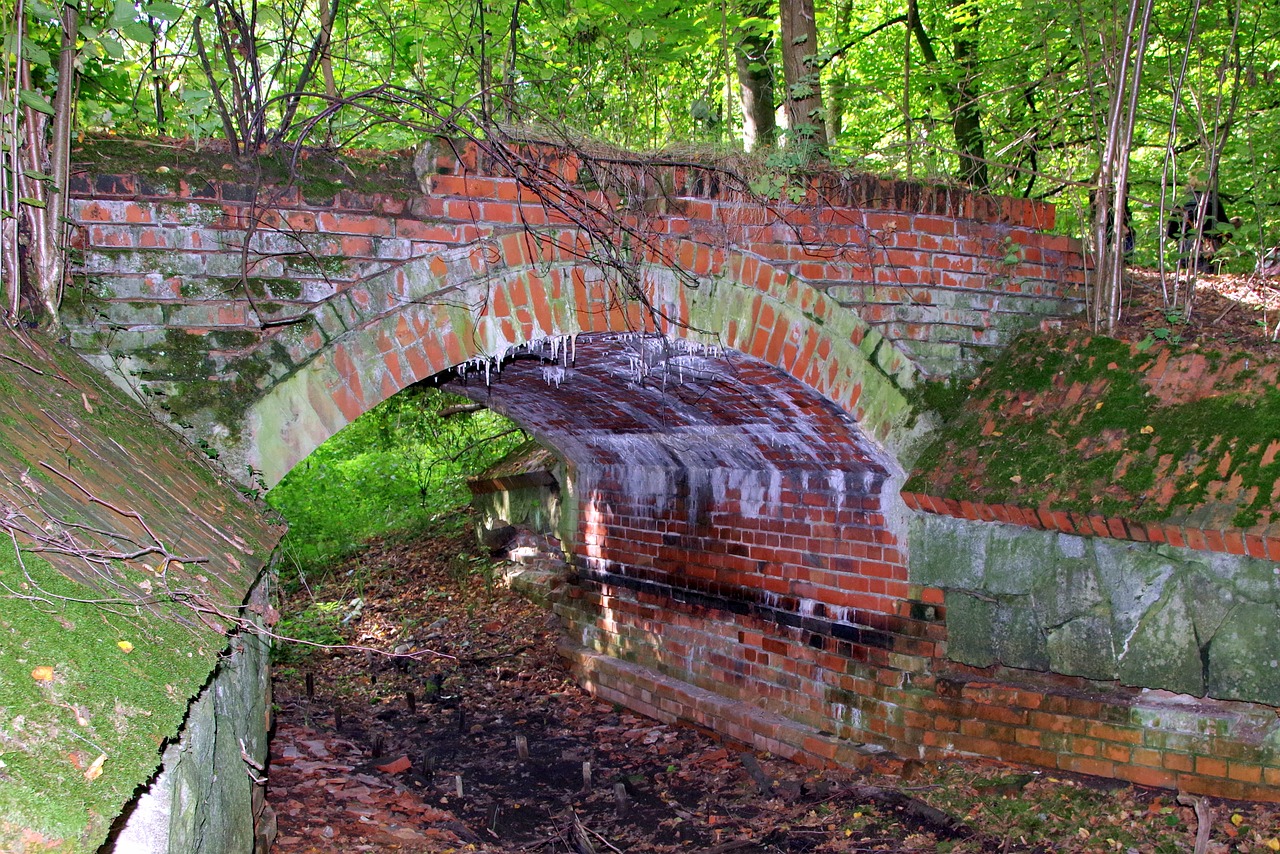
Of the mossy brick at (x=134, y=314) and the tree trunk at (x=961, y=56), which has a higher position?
the tree trunk at (x=961, y=56)

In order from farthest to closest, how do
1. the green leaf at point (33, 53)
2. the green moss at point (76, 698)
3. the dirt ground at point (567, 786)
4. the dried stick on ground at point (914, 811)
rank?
the dried stick on ground at point (914, 811) → the dirt ground at point (567, 786) → the green leaf at point (33, 53) → the green moss at point (76, 698)

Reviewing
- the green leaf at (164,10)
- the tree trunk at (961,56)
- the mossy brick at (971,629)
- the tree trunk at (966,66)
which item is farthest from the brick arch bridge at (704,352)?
the tree trunk at (961,56)

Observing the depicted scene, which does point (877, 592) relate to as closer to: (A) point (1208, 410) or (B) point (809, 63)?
(A) point (1208, 410)

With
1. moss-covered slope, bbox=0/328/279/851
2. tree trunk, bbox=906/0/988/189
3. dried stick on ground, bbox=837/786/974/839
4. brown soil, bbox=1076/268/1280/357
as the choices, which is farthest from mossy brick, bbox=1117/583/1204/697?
tree trunk, bbox=906/0/988/189

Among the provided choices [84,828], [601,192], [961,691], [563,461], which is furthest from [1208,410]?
[563,461]

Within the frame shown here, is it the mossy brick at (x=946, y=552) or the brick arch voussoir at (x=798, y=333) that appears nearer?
the brick arch voussoir at (x=798, y=333)

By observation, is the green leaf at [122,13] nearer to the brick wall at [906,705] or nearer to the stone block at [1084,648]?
the brick wall at [906,705]

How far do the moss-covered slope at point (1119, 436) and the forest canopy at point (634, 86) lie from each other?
742mm

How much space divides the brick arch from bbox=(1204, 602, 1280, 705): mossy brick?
5.89ft

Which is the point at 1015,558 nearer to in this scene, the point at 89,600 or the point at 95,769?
the point at 89,600

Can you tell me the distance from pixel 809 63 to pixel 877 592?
3841 millimetres

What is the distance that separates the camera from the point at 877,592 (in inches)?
222

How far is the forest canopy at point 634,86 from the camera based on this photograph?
368 centimetres

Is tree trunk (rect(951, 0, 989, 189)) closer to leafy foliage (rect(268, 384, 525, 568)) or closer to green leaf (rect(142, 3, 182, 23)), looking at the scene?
leafy foliage (rect(268, 384, 525, 568))
